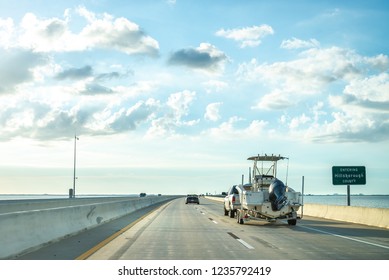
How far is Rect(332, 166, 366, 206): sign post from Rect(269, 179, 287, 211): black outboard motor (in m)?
11.5

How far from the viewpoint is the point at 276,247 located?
12.9 meters

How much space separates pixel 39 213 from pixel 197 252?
4386mm

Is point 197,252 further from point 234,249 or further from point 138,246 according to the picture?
point 138,246

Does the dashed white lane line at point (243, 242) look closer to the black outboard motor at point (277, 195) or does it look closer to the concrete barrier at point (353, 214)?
the black outboard motor at point (277, 195)

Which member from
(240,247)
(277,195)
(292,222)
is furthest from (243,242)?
(292,222)

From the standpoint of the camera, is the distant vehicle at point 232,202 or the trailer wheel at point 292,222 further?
the distant vehicle at point 232,202

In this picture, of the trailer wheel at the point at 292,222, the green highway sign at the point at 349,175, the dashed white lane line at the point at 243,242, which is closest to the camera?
the dashed white lane line at the point at 243,242

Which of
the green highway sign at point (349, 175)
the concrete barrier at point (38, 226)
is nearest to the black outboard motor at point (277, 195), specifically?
the concrete barrier at point (38, 226)

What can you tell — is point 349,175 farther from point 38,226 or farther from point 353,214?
point 38,226

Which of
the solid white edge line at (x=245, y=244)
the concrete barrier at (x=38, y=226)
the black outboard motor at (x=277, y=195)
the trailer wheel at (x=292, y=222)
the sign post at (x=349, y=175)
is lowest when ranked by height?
the trailer wheel at (x=292, y=222)

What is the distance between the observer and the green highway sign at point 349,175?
104 feet

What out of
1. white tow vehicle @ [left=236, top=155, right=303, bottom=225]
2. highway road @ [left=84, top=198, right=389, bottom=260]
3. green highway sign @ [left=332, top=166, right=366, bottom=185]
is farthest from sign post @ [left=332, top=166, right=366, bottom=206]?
highway road @ [left=84, top=198, right=389, bottom=260]
